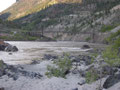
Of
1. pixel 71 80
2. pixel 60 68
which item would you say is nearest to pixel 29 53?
pixel 60 68

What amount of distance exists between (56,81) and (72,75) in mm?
3285

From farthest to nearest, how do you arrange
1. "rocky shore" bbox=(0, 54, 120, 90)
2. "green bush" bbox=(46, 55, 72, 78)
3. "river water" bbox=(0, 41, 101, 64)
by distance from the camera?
"river water" bbox=(0, 41, 101, 64) → "green bush" bbox=(46, 55, 72, 78) → "rocky shore" bbox=(0, 54, 120, 90)

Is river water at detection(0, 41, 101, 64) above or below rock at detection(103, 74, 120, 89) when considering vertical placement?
below

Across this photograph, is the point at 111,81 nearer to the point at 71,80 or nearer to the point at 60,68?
the point at 71,80

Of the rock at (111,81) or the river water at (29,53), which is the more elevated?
the rock at (111,81)

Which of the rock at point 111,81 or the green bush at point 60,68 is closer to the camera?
the rock at point 111,81

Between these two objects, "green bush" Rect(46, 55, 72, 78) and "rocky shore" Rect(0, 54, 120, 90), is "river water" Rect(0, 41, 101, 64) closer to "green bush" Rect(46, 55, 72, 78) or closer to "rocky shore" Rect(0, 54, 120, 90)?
"rocky shore" Rect(0, 54, 120, 90)

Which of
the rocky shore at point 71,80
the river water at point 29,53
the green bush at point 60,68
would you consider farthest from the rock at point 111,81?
the river water at point 29,53

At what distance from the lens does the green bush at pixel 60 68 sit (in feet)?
63.1

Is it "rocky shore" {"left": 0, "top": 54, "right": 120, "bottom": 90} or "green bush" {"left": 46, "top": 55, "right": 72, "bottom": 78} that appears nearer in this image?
"rocky shore" {"left": 0, "top": 54, "right": 120, "bottom": 90}

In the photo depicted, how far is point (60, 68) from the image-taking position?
2108 cm

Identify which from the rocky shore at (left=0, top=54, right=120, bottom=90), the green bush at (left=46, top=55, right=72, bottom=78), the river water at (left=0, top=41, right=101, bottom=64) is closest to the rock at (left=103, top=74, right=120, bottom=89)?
the rocky shore at (left=0, top=54, right=120, bottom=90)

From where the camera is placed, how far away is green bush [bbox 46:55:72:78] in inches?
758

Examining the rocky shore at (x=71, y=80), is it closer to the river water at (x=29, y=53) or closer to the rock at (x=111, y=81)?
the rock at (x=111, y=81)
